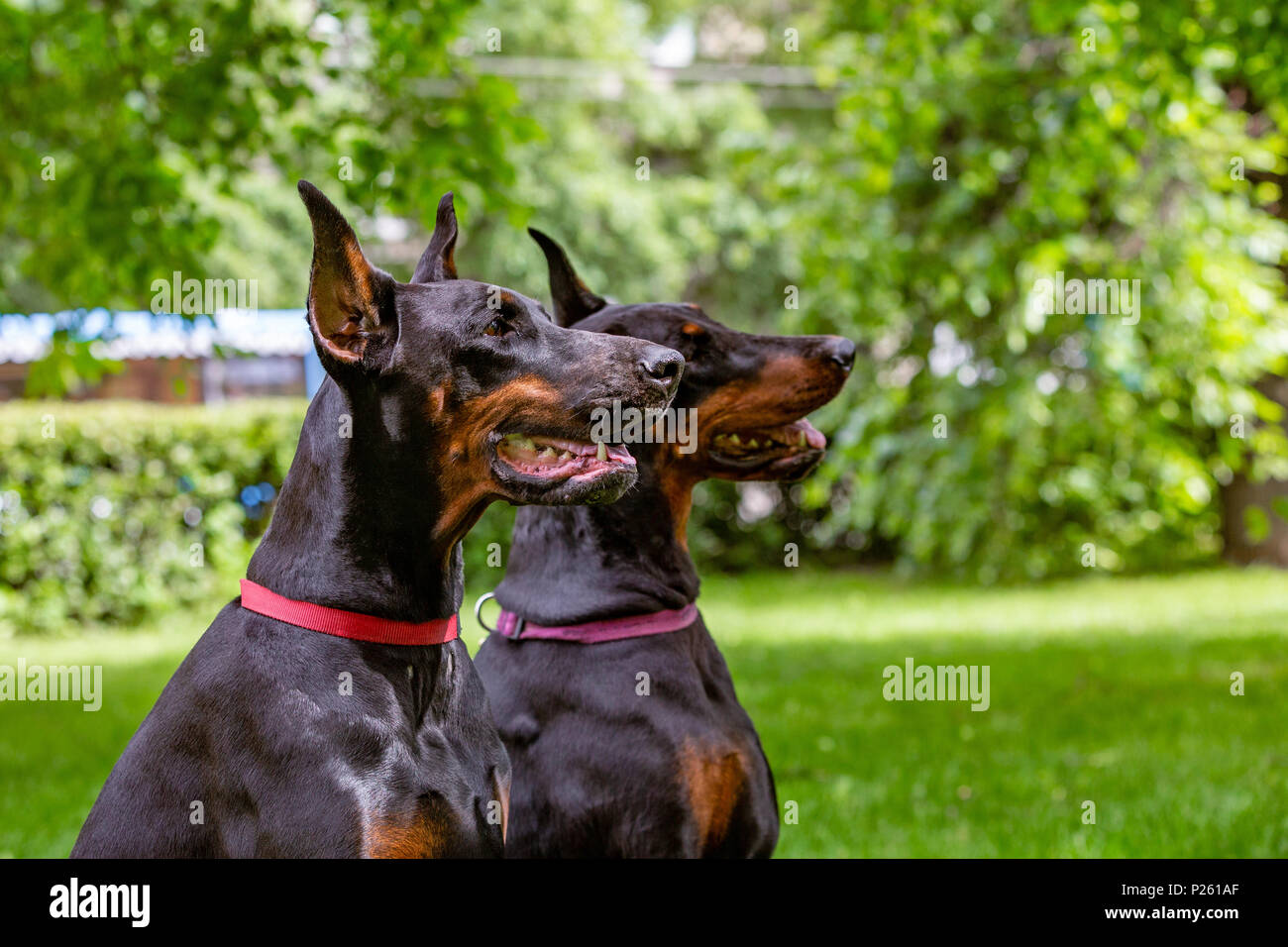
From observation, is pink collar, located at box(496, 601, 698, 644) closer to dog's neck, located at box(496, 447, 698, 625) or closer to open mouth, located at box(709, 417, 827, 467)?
dog's neck, located at box(496, 447, 698, 625)

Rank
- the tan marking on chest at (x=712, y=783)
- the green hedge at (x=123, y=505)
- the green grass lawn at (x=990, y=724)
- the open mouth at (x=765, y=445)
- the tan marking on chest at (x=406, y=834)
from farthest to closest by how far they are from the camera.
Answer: the green hedge at (x=123, y=505)
the green grass lawn at (x=990, y=724)
the open mouth at (x=765, y=445)
the tan marking on chest at (x=712, y=783)
the tan marking on chest at (x=406, y=834)

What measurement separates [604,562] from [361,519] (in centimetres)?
95

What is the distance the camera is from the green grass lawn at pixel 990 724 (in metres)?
5.27

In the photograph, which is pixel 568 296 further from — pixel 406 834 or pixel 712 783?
pixel 406 834

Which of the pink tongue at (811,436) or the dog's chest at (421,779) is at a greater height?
the pink tongue at (811,436)

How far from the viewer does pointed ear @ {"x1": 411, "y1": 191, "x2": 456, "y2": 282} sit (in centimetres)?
316

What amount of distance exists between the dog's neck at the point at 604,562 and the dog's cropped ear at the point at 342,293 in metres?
0.95

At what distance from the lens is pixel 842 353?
380 cm

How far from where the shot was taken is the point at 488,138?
705 centimetres

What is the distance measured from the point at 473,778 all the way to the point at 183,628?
10.6 m

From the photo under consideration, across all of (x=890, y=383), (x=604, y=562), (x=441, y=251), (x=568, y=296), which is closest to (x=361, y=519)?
(x=441, y=251)

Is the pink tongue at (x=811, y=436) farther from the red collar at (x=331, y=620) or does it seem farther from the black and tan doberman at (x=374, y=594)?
the red collar at (x=331, y=620)

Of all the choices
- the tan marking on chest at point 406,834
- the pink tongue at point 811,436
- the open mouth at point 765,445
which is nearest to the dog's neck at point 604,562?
the open mouth at point 765,445
